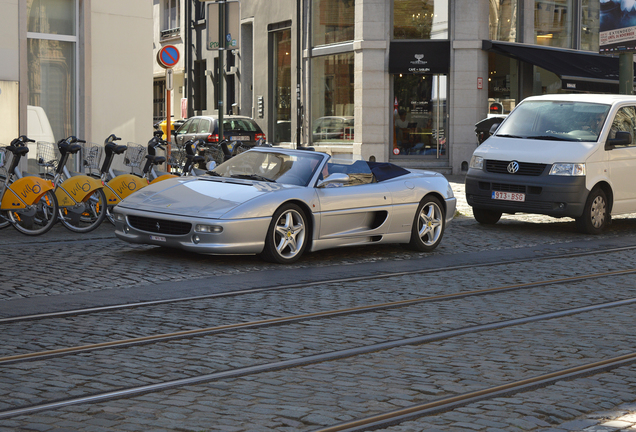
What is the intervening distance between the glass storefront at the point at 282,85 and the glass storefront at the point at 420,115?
669 centimetres

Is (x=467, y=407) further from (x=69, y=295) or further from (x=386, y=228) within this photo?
(x=386, y=228)

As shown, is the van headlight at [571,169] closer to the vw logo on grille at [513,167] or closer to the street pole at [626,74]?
the vw logo on grille at [513,167]

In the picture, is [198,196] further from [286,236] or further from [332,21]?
[332,21]

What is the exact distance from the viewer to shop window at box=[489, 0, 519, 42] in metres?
28.1

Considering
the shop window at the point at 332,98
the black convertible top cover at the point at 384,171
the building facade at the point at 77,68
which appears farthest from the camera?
the shop window at the point at 332,98

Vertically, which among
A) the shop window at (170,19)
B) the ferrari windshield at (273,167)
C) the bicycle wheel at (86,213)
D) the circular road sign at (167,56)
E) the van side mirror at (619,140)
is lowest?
the bicycle wheel at (86,213)

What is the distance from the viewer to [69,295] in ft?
25.6

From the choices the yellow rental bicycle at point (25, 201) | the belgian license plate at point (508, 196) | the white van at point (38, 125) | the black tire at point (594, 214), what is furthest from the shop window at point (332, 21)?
the yellow rental bicycle at point (25, 201)

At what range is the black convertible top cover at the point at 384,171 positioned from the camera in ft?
36.2

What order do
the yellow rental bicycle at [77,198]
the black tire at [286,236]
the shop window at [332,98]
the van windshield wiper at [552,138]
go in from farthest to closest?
the shop window at [332,98] < the van windshield wiper at [552,138] < the yellow rental bicycle at [77,198] < the black tire at [286,236]

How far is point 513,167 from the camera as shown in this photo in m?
13.5

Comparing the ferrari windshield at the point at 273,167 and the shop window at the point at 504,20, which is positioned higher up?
the shop window at the point at 504,20

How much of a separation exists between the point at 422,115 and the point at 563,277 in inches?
742

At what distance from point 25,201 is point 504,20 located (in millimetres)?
20198
